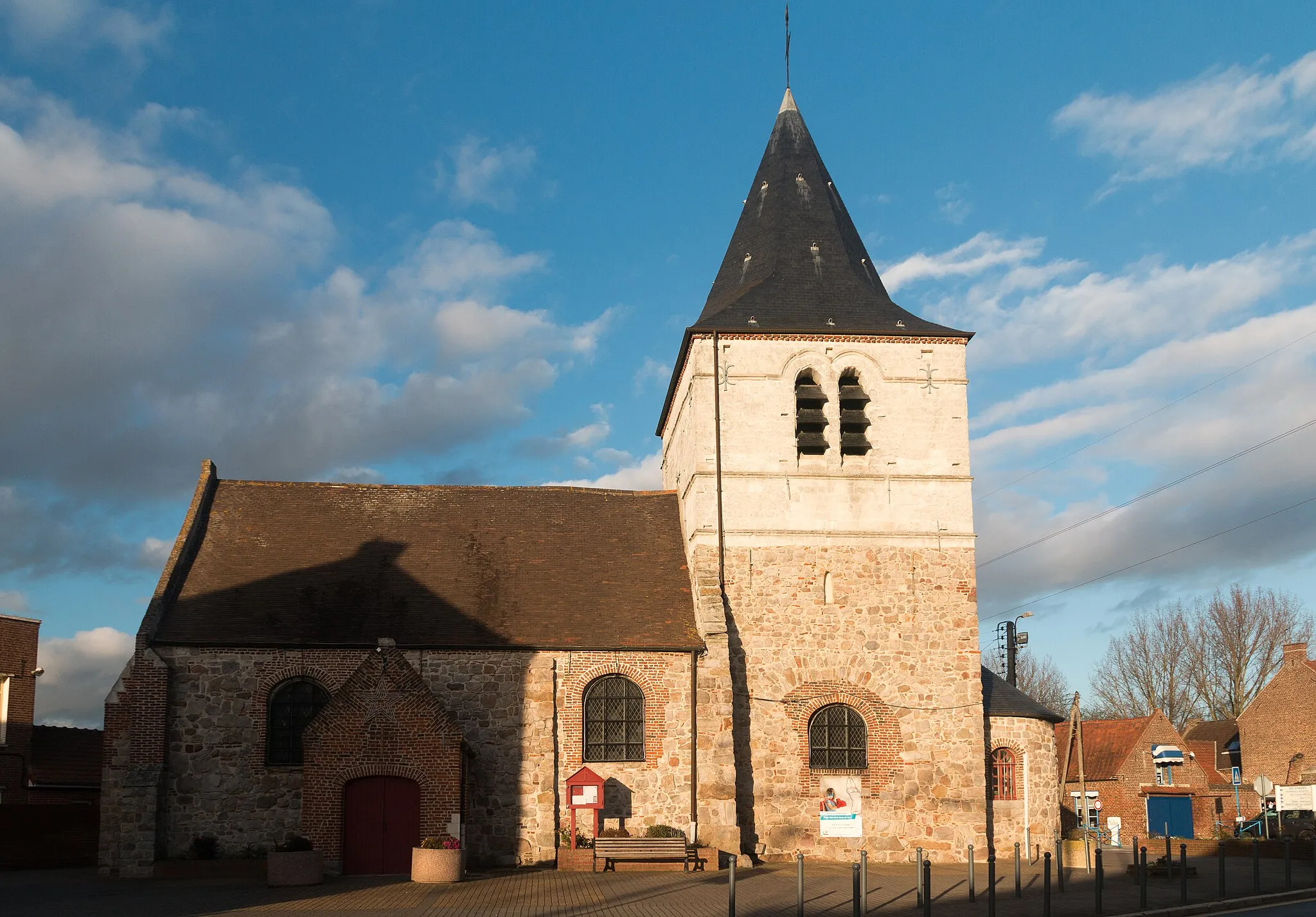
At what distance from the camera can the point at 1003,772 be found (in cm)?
2542

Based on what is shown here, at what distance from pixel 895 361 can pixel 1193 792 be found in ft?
82.0

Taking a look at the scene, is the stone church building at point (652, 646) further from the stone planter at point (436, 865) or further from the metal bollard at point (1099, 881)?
the metal bollard at point (1099, 881)

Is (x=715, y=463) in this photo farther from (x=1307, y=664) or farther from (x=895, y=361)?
(x=1307, y=664)

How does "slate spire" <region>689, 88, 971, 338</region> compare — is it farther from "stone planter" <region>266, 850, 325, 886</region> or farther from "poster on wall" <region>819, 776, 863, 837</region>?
"stone planter" <region>266, 850, 325, 886</region>

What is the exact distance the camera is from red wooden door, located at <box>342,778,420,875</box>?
838 inches

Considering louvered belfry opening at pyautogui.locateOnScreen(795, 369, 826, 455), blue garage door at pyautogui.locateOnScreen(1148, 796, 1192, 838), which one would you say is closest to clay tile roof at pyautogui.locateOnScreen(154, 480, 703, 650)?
louvered belfry opening at pyautogui.locateOnScreen(795, 369, 826, 455)

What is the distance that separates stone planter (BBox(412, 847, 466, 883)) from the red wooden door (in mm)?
1877

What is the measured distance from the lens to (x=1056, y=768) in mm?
26078

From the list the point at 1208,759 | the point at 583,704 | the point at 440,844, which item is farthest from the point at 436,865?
the point at 1208,759

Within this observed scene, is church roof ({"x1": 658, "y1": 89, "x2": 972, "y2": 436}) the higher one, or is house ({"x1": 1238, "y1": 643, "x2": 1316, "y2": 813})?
church roof ({"x1": 658, "y1": 89, "x2": 972, "y2": 436})

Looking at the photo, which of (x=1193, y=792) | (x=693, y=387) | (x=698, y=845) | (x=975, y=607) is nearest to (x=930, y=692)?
(x=975, y=607)

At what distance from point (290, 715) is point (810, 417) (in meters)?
12.4

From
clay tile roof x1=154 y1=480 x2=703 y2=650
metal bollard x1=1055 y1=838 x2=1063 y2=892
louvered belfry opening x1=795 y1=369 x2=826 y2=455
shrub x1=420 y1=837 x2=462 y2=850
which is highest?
louvered belfry opening x1=795 y1=369 x2=826 y2=455

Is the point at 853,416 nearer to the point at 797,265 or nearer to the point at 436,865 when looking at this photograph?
the point at 797,265
